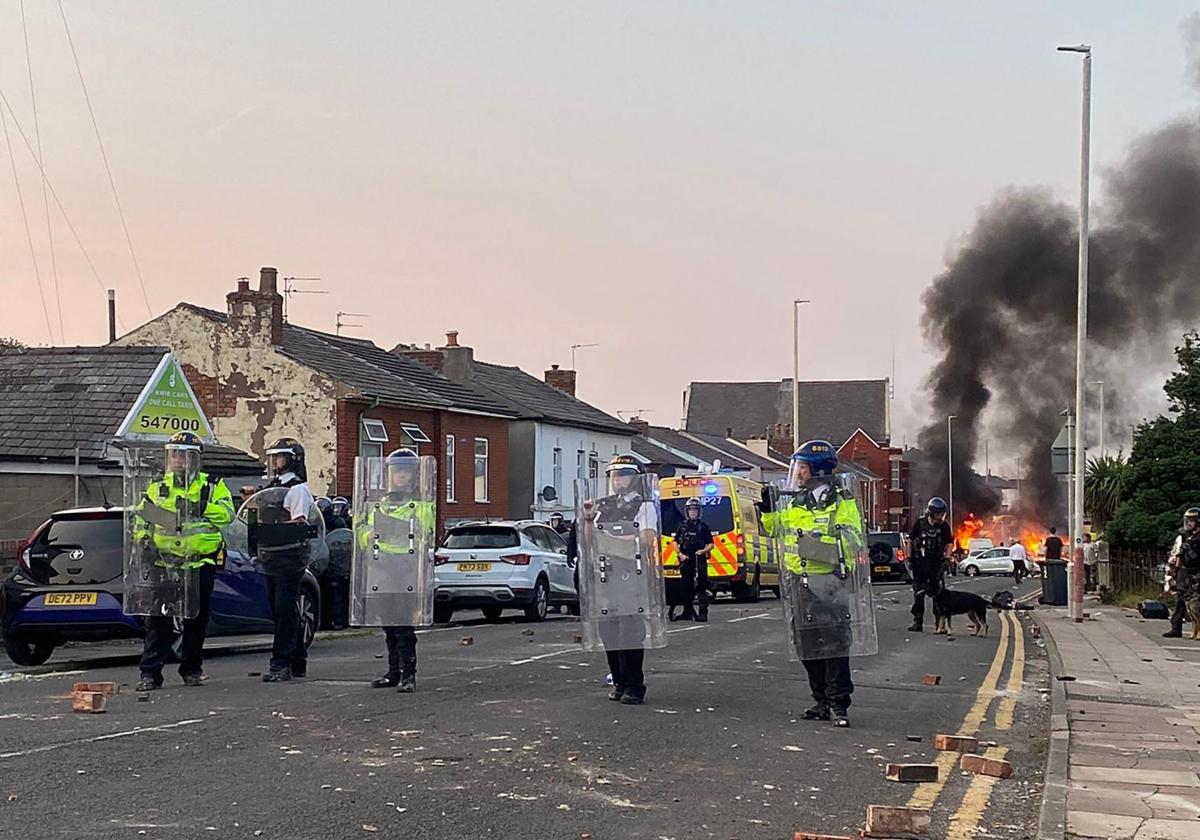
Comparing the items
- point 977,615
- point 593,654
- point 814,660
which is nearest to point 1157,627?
point 977,615

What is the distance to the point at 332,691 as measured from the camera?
10.9 meters

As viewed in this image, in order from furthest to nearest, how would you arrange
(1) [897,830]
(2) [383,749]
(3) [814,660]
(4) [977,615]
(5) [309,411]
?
(5) [309,411]
(4) [977,615]
(3) [814,660]
(2) [383,749]
(1) [897,830]

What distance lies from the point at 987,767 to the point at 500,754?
2.75 m

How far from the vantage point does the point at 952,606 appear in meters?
18.7

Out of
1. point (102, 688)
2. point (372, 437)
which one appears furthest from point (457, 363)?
point (102, 688)

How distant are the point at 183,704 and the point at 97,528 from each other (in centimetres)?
424

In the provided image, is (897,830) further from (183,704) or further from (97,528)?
(97,528)

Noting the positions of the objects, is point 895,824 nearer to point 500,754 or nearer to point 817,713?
point 500,754

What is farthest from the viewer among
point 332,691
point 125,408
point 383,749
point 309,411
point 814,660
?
point 309,411

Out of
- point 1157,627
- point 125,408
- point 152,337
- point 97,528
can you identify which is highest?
point 152,337

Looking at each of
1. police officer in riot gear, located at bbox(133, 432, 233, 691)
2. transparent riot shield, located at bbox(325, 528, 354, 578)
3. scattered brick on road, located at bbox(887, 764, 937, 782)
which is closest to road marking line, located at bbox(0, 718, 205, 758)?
police officer in riot gear, located at bbox(133, 432, 233, 691)

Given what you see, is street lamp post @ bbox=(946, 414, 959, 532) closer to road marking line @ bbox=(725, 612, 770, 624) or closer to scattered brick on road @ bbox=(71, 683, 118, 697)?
road marking line @ bbox=(725, 612, 770, 624)

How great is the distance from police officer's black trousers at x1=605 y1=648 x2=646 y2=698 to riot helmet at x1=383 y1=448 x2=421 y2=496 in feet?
7.15

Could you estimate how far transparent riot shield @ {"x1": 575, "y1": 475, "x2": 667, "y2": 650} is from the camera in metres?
10.2
